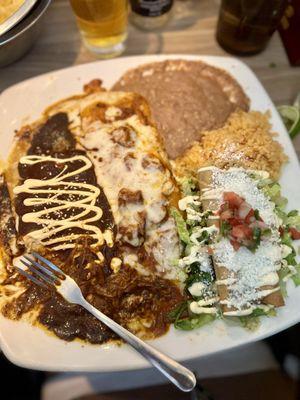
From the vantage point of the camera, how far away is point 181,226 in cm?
148

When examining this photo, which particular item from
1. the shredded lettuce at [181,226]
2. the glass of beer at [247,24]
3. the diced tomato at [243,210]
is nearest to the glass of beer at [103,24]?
the glass of beer at [247,24]

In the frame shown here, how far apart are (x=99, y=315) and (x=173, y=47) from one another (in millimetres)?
1420

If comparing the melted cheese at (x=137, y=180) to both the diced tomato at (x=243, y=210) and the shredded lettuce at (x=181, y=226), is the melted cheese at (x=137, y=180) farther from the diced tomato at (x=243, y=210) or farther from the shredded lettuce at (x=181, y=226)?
the diced tomato at (x=243, y=210)

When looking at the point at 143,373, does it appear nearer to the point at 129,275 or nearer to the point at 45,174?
the point at 129,275

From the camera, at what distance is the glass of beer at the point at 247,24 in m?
1.72

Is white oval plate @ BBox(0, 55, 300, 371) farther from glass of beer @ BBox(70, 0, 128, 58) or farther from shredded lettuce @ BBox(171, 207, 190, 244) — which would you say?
glass of beer @ BBox(70, 0, 128, 58)

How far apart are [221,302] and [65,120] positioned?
3.24 feet

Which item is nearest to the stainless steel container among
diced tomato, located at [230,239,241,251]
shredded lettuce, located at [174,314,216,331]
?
diced tomato, located at [230,239,241,251]

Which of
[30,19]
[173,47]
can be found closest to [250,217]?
[173,47]

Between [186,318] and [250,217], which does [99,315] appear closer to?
[186,318]

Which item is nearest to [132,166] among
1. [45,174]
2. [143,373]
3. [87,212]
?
[87,212]

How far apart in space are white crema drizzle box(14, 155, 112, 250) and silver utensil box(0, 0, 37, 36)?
620mm

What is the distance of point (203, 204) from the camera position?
1.49m

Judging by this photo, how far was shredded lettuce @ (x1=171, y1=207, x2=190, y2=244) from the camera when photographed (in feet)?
4.81
